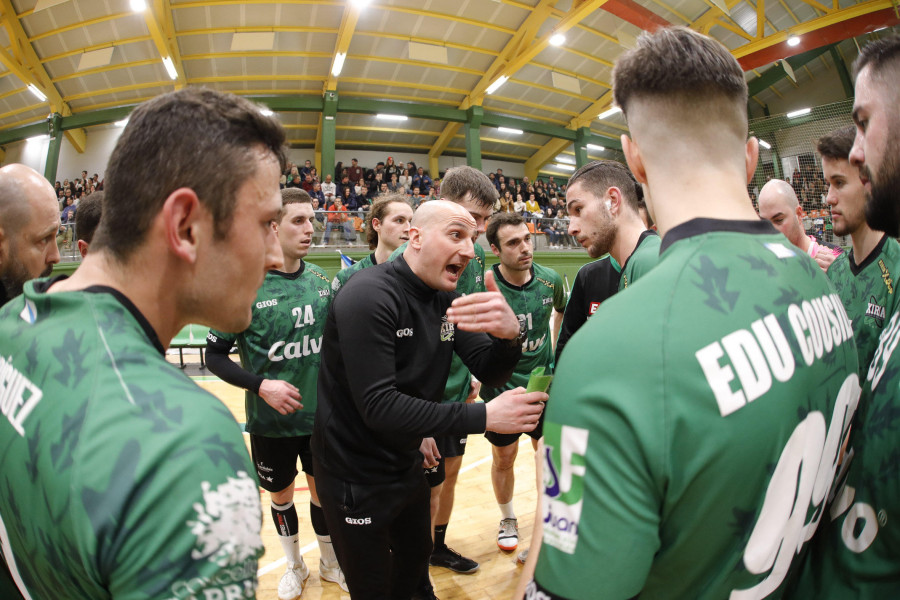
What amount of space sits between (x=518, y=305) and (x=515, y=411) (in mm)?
2189

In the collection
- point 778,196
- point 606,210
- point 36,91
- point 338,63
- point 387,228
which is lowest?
point 606,210

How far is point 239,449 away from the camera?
73 centimetres

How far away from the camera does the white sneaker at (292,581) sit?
2.95 m

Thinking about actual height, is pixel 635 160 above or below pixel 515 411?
above

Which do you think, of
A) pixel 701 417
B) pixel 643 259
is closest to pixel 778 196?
pixel 643 259

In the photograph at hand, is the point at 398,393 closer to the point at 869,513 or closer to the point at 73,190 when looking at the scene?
the point at 869,513

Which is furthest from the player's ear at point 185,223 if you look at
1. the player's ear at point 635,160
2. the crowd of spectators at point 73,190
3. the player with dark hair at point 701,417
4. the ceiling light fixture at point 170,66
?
the crowd of spectators at point 73,190

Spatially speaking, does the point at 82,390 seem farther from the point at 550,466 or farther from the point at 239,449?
the point at 550,466

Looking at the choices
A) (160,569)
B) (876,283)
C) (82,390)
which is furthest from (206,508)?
(876,283)

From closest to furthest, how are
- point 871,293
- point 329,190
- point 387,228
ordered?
point 871,293 → point 387,228 → point 329,190

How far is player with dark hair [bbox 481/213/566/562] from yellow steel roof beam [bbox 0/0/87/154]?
14390 mm

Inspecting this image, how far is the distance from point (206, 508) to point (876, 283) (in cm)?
307

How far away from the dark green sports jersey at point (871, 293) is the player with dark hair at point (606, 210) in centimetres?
114

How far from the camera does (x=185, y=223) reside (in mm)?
906
